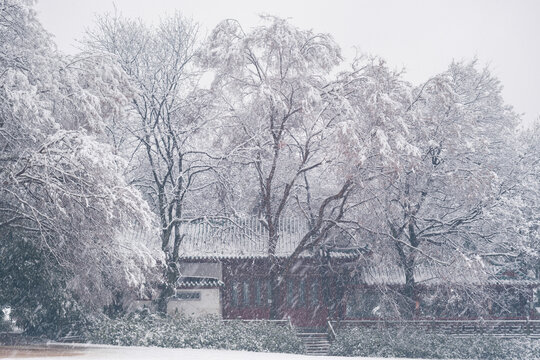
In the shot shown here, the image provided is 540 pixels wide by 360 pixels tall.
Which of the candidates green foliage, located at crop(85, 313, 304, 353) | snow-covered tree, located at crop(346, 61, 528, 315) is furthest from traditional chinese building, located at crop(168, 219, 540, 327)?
green foliage, located at crop(85, 313, 304, 353)

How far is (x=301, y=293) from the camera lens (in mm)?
25094

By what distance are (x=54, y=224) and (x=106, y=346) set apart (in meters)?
4.58

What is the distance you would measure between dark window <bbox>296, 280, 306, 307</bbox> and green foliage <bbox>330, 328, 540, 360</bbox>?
216 inches

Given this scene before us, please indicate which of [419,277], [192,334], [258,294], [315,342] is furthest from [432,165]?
[192,334]

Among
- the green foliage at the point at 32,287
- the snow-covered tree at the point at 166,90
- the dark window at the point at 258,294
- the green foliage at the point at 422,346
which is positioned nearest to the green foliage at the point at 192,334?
the green foliage at the point at 32,287

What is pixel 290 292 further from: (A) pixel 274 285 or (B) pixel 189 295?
(A) pixel 274 285

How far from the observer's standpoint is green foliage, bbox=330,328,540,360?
18.4m

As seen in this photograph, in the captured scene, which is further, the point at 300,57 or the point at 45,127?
the point at 300,57

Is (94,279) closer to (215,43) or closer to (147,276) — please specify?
(147,276)

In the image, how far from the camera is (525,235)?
2172 cm

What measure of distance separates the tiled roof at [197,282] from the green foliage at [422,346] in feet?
23.0

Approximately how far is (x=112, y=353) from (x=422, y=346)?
41.1ft

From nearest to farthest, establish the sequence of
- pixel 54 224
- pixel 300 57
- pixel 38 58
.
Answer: pixel 54 224 < pixel 38 58 < pixel 300 57

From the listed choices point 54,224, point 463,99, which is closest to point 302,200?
point 463,99
